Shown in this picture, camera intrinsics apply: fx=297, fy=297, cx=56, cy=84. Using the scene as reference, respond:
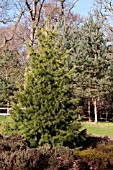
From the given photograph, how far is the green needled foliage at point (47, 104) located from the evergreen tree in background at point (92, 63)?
559 inches

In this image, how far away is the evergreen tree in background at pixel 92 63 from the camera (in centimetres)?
2177

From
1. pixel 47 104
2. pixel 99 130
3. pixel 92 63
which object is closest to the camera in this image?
pixel 47 104

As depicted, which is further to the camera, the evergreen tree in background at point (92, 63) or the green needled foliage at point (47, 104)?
the evergreen tree in background at point (92, 63)

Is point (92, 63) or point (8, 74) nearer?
point (92, 63)

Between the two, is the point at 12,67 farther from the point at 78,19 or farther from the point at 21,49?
the point at 78,19

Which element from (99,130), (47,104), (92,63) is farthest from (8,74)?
(47,104)

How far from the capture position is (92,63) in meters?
21.9

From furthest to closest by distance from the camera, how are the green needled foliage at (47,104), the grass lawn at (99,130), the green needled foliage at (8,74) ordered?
the green needled foliage at (8,74) < the grass lawn at (99,130) < the green needled foliage at (47,104)

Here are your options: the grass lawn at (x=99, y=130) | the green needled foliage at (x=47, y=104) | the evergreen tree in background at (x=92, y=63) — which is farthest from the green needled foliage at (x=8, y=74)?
the green needled foliage at (x=47, y=104)

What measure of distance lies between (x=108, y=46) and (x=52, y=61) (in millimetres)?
15894

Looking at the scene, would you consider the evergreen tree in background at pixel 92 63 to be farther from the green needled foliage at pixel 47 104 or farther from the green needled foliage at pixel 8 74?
the green needled foliage at pixel 47 104

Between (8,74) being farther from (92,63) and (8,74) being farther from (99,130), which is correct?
(99,130)

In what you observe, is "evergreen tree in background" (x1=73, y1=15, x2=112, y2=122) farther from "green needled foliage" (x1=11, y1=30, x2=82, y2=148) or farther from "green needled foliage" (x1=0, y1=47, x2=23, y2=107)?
"green needled foliage" (x1=11, y1=30, x2=82, y2=148)

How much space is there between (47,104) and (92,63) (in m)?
15.0
